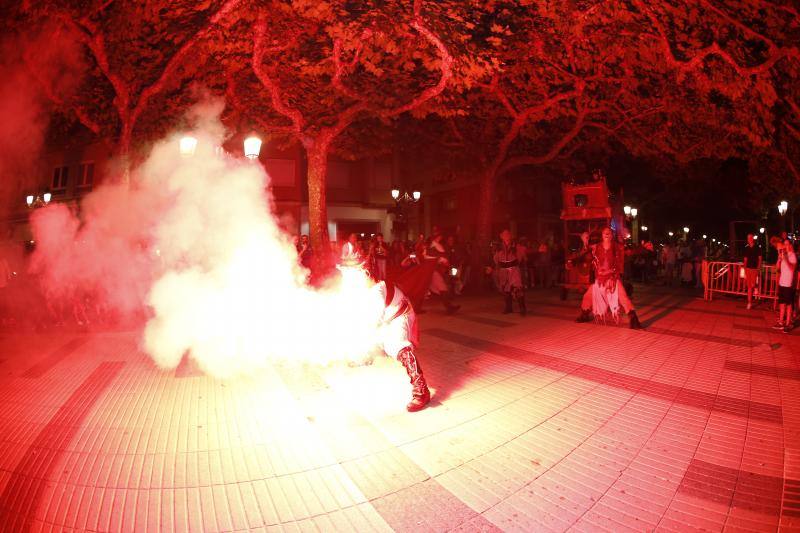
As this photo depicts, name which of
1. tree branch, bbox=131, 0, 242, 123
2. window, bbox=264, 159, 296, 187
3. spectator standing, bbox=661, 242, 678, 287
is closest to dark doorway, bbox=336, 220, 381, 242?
window, bbox=264, 159, 296, 187

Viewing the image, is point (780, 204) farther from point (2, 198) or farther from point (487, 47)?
point (2, 198)

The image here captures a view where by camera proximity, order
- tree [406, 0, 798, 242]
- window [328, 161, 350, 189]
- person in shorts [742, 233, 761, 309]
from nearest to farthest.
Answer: tree [406, 0, 798, 242] → person in shorts [742, 233, 761, 309] → window [328, 161, 350, 189]

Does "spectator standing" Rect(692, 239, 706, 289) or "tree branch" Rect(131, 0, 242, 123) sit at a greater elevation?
"tree branch" Rect(131, 0, 242, 123)

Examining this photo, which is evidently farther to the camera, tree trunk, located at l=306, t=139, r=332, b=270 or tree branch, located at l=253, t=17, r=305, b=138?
tree trunk, located at l=306, t=139, r=332, b=270

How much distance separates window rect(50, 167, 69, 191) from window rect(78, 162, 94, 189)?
130 cm

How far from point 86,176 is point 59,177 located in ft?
8.77

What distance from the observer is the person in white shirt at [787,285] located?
9.24 metres

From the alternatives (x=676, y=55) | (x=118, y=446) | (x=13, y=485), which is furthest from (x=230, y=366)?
(x=676, y=55)

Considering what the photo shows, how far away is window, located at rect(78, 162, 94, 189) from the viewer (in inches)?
1266

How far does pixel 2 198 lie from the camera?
10.1 meters

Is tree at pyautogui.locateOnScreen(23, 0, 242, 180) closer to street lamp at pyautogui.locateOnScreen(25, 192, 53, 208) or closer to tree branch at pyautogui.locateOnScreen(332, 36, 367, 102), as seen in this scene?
tree branch at pyautogui.locateOnScreen(332, 36, 367, 102)

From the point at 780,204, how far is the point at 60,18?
33.0m

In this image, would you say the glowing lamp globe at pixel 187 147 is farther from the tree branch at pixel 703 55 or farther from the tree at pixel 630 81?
the tree branch at pixel 703 55

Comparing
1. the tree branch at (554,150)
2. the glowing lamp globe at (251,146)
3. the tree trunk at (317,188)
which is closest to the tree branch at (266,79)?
the tree trunk at (317,188)
